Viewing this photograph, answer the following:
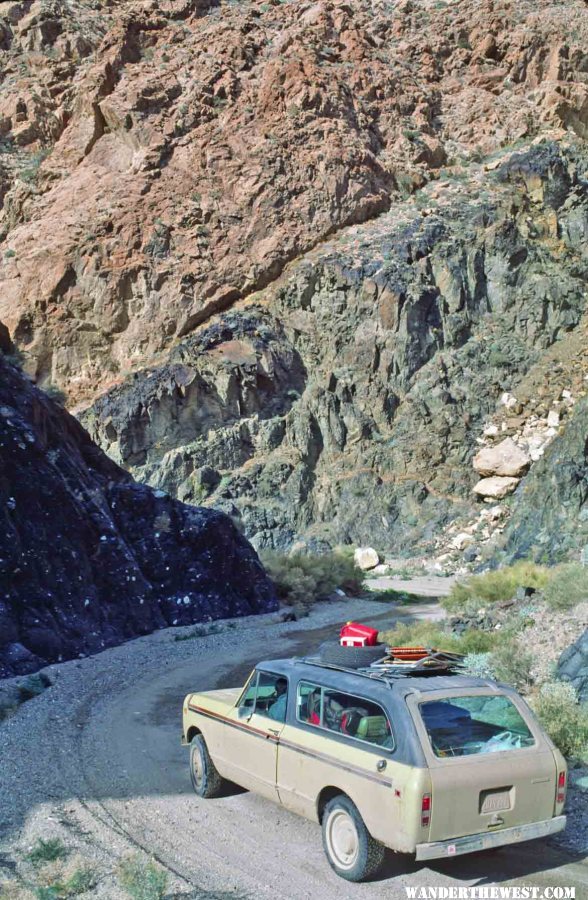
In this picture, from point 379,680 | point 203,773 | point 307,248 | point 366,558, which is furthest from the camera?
point 307,248

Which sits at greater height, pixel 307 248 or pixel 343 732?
pixel 307 248

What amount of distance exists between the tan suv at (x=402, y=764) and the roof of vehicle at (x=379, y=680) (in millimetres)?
10

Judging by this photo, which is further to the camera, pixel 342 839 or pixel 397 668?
pixel 397 668

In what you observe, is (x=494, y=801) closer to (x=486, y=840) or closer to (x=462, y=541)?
(x=486, y=840)

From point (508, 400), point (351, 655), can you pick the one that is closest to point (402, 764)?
point (351, 655)

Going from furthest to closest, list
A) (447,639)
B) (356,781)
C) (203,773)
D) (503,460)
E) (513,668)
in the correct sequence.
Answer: (503,460)
(447,639)
(513,668)
(203,773)
(356,781)

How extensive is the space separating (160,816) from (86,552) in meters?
10.8

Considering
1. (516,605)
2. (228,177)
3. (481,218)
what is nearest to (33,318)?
(228,177)

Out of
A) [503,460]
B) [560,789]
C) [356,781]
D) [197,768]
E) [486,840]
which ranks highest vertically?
[503,460]

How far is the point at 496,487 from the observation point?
1435 inches

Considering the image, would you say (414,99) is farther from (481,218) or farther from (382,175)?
(481,218)

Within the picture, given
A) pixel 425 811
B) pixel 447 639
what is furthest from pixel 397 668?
pixel 447 639

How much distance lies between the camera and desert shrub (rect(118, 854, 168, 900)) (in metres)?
4.72

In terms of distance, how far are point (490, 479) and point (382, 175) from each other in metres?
23.4
